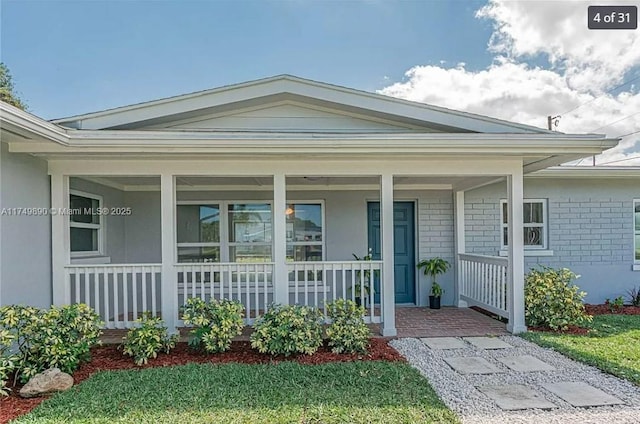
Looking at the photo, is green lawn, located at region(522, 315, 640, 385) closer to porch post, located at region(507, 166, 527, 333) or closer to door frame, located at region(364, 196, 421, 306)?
porch post, located at region(507, 166, 527, 333)

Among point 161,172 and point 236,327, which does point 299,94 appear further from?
point 236,327

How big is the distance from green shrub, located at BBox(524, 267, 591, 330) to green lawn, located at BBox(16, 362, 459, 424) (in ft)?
9.68

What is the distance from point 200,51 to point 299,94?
8.06 meters

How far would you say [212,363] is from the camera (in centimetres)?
483

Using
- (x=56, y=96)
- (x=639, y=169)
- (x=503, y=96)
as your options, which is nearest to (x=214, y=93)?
(x=639, y=169)

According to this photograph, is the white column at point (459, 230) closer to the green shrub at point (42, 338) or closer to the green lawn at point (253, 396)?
the green lawn at point (253, 396)

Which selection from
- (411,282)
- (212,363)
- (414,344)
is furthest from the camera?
(411,282)

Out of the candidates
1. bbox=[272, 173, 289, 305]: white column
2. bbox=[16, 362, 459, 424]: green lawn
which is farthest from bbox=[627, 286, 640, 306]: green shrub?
bbox=[272, 173, 289, 305]: white column

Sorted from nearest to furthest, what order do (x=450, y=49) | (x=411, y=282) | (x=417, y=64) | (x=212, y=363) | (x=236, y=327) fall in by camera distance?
(x=212, y=363) → (x=236, y=327) → (x=411, y=282) → (x=450, y=49) → (x=417, y=64)

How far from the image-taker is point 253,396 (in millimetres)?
3840

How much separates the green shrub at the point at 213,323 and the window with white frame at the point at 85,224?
2771 millimetres

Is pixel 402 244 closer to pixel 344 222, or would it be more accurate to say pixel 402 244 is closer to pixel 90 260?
pixel 344 222

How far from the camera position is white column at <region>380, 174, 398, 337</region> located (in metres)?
5.95

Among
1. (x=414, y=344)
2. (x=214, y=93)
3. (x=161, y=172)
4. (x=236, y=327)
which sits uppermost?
(x=214, y=93)
